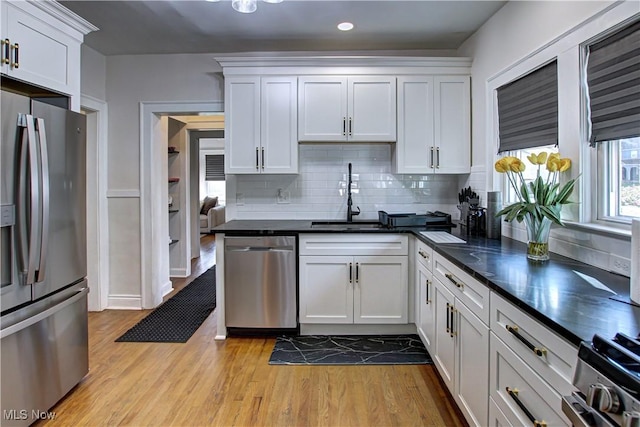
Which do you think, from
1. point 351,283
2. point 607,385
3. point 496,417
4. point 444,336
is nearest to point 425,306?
point 444,336

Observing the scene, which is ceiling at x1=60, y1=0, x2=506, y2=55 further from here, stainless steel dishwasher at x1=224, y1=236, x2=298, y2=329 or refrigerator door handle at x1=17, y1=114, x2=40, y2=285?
stainless steel dishwasher at x1=224, y1=236, x2=298, y2=329

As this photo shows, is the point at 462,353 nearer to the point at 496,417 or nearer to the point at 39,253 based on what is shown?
the point at 496,417

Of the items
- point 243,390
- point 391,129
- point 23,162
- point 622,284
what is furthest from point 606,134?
point 23,162

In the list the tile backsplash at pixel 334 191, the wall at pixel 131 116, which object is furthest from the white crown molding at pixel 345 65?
the tile backsplash at pixel 334 191

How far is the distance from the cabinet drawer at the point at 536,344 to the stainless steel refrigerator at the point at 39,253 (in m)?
2.22

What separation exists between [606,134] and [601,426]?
1539 mm

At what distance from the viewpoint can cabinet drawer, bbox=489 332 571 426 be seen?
3.79 feet

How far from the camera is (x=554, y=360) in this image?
1.14 metres

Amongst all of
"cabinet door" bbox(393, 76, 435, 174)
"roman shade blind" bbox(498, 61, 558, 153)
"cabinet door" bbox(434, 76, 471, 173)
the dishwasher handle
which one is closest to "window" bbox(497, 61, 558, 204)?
"roman shade blind" bbox(498, 61, 558, 153)

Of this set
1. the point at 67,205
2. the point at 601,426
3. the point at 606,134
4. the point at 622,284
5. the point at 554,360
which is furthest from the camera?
the point at 67,205

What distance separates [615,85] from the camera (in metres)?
1.76

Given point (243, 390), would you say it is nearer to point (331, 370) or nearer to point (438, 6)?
point (331, 370)

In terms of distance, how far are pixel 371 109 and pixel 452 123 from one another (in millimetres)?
760

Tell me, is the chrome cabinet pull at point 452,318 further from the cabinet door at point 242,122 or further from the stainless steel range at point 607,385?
the cabinet door at point 242,122
